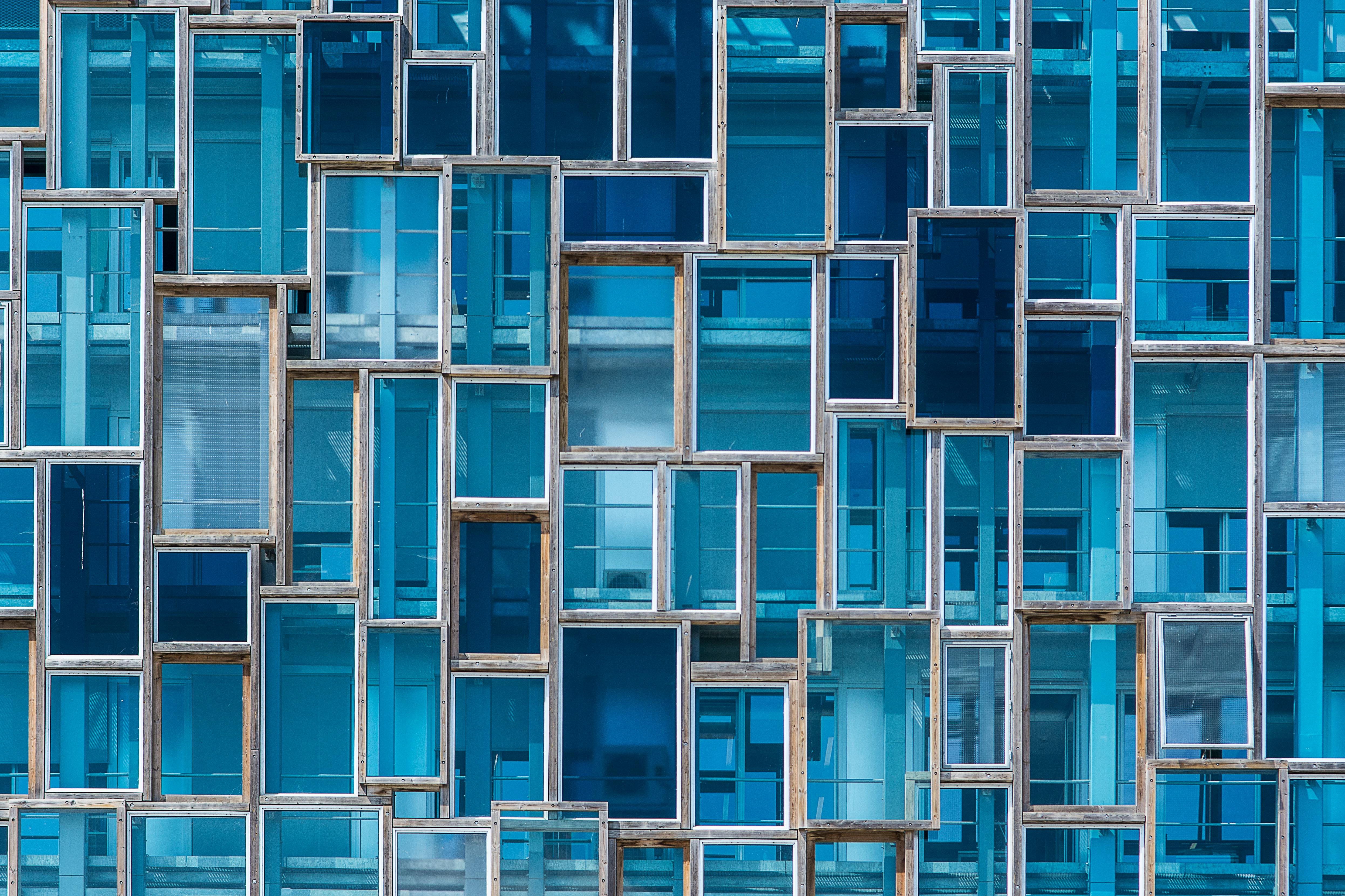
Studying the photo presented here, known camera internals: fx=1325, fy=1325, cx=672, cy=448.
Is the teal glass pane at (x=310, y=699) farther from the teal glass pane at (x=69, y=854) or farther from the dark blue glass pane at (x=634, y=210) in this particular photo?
the dark blue glass pane at (x=634, y=210)

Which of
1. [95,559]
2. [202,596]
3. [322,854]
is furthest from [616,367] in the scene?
[322,854]

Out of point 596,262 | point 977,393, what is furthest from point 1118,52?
point 596,262

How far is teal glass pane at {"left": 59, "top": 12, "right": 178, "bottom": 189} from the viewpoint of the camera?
827cm

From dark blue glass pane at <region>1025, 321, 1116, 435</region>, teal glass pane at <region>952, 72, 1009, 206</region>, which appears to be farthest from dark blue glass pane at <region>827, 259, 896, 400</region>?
dark blue glass pane at <region>1025, 321, 1116, 435</region>

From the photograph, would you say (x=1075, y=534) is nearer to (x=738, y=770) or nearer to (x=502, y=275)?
(x=738, y=770)

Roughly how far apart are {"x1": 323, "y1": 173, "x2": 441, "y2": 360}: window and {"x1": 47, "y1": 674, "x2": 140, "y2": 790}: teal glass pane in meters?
2.49

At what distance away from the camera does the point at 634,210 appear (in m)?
8.27

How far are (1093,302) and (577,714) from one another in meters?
4.08

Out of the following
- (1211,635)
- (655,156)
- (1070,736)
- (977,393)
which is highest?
(655,156)

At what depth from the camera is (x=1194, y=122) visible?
8.32 meters

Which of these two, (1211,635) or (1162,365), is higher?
(1162,365)

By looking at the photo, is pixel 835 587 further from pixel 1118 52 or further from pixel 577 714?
pixel 1118 52

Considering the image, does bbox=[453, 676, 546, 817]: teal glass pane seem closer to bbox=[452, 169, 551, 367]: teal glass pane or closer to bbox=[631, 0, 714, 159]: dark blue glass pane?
bbox=[452, 169, 551, 367]: teal glass pane

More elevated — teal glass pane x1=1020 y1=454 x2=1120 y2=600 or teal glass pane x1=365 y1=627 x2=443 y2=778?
teal glass pane x1=1020 y1=454 x2=1120 y2=600
